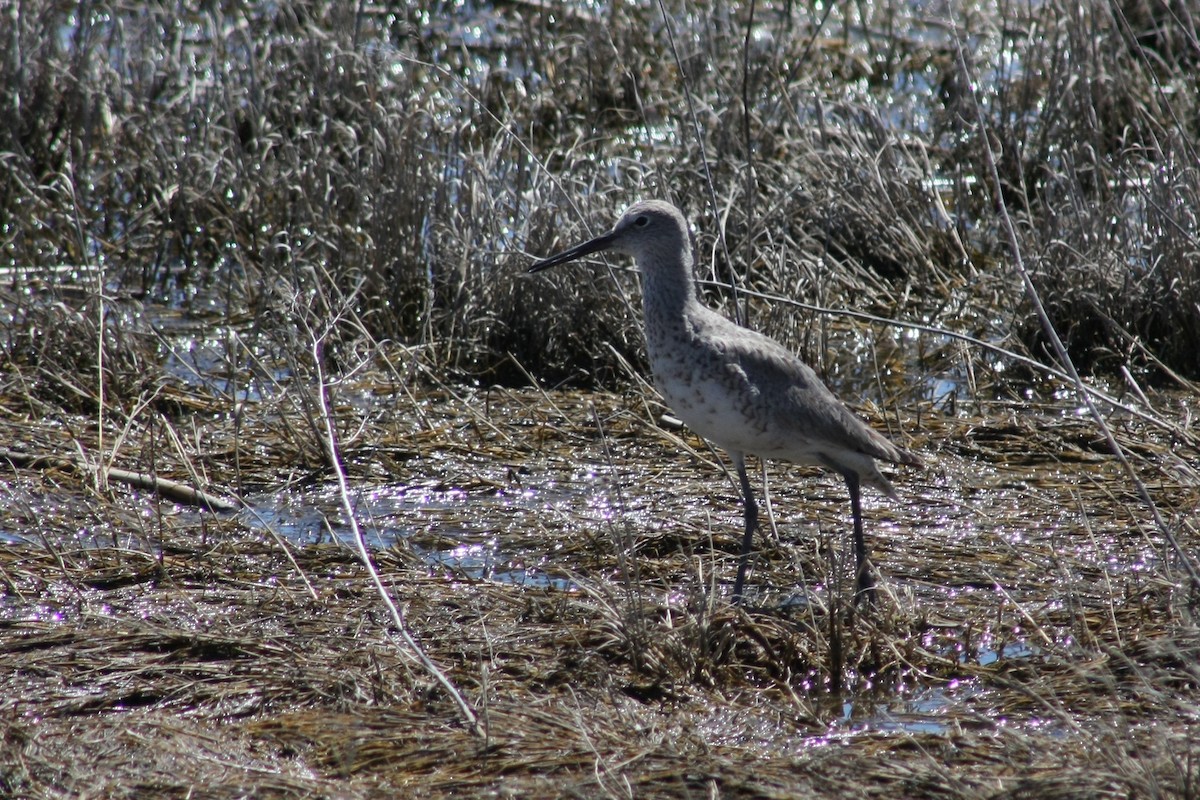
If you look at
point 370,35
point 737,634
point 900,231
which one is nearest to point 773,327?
point 900,231

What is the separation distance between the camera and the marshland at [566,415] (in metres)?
3.88

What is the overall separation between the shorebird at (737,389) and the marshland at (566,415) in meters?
0.27

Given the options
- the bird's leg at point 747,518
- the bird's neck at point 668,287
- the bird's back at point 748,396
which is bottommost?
the bird's leg at point 747,518

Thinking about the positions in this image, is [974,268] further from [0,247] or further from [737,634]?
[0,247]

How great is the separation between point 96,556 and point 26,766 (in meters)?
1.48

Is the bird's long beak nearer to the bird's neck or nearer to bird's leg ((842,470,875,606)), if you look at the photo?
the bird's neck

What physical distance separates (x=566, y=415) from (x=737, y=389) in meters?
1.65

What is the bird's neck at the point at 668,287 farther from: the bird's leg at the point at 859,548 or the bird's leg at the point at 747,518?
the bird's leg at the point at 859,548

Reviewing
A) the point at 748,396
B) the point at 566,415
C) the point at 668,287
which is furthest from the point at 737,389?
the point at 566,415

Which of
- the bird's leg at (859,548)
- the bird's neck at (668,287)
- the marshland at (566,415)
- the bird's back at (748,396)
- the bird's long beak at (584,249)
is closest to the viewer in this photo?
the marshland at (566,415)

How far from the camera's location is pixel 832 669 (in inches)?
166

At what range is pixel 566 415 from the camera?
632 cm

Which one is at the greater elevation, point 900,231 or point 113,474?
point 900,231

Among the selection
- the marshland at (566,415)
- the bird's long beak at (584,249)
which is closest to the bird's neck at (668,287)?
the bird's long beak at (584,249)
